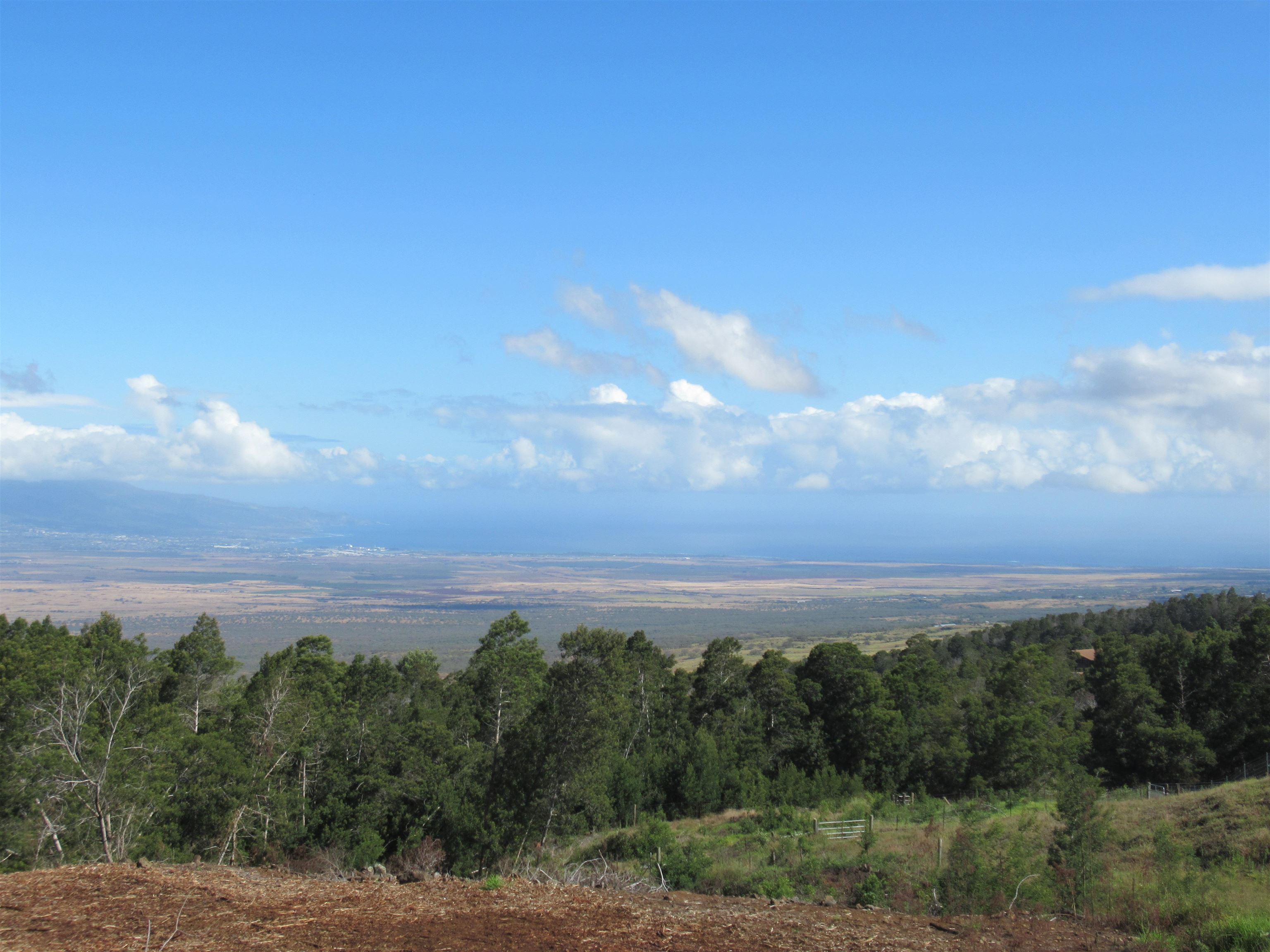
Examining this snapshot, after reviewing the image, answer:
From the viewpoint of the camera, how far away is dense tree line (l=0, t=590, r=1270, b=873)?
70.6ft

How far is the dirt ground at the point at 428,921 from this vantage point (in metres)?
8.28

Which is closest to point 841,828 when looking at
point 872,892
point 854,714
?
point 872,892

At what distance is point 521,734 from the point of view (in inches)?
977

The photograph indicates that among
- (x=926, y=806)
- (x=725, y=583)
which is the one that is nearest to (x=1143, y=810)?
(x=926, y=806)

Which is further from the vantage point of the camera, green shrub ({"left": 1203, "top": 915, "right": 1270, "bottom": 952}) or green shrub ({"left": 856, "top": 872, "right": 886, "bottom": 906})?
green shrub ({"left": 856, "top": 872, "right": 886, "bottom": 906})

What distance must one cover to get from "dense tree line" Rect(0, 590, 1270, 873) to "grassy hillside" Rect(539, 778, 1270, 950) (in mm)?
3142

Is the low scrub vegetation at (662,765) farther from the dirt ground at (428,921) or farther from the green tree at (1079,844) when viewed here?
the dirt ground at (428,921)

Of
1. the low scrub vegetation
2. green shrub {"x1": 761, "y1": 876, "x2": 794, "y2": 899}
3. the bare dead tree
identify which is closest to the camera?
green shrub {"x1": 761, "y1": 876, "x2": 794, "y2": 899}

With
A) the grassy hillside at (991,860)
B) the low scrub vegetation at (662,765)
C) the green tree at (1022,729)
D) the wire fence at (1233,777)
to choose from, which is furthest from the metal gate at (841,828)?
the wire fence at (1233,777)

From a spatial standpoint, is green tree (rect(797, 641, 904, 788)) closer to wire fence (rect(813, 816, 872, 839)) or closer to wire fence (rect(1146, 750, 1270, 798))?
wire fence (rect(1146, 750, 1270, 798))

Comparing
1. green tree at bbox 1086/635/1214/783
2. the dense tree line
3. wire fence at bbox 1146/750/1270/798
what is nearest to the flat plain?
the dense tree line

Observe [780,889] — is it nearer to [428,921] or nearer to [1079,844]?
[1079,844]

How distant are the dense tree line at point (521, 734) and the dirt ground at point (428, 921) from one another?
6438 mm

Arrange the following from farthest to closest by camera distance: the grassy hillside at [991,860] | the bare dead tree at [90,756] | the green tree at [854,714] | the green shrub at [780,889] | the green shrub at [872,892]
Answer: the green tree at [854,714], the bare dead tree at [90,756], the green shrub at [780,889], the green shrub at [872,892], the grassy hillside at [991,860]
